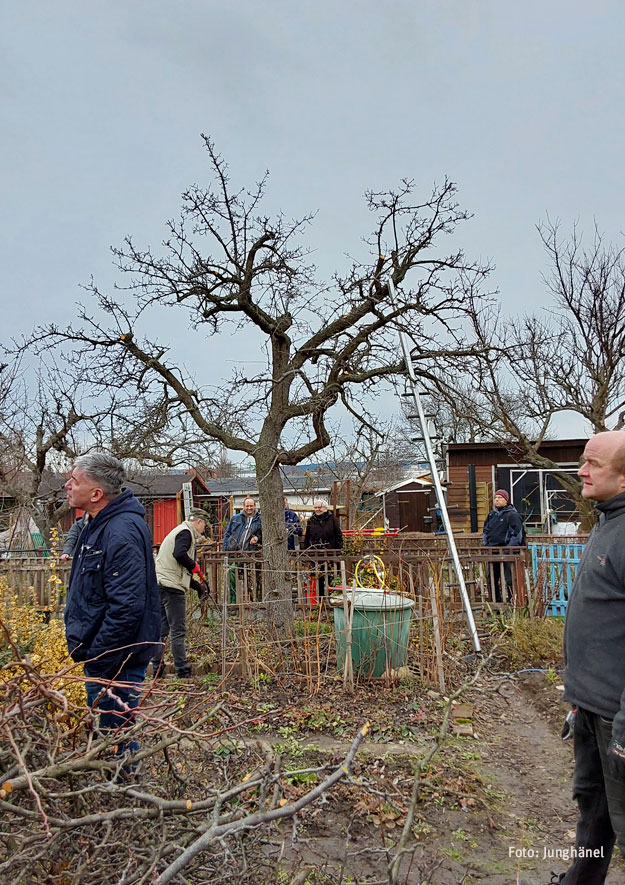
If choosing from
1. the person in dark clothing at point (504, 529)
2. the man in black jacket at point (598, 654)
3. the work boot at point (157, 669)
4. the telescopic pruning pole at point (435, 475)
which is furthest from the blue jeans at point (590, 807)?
the person in dark clothing at point (504, 529)

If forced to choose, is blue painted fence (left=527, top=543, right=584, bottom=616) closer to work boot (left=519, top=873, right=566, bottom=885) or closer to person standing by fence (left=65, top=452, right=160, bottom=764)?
work boot (left=519, top=873, right=566, bottom=885)

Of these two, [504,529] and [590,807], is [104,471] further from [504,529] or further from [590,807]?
[504,529]

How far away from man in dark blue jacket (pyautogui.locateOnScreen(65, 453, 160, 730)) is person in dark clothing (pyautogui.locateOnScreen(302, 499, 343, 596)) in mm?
6333

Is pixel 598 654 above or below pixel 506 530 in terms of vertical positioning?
below

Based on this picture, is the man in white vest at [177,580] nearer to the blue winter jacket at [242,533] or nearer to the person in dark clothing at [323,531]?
the blue winter jacket at [242,533]

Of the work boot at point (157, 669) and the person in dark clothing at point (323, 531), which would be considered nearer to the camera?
the work boot at point (157, 669)

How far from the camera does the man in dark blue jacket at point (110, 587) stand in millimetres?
3207

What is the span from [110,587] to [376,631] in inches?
128

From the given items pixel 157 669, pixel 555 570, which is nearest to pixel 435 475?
pixel 555 570

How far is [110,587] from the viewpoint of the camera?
3234 millimetres

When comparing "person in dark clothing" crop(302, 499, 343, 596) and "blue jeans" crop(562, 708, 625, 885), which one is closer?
"blue jeans" crop(562, 708, 625, 885)

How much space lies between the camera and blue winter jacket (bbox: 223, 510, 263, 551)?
→ 9680 millimetres

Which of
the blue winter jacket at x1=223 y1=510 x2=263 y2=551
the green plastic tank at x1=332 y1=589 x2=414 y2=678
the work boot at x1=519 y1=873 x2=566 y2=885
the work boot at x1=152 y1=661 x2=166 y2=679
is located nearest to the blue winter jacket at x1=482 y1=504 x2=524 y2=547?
the blue winter jacket at x1=223 y1=510 x2=263 y2=551

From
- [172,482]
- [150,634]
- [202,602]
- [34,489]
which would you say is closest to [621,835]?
[150,634]
